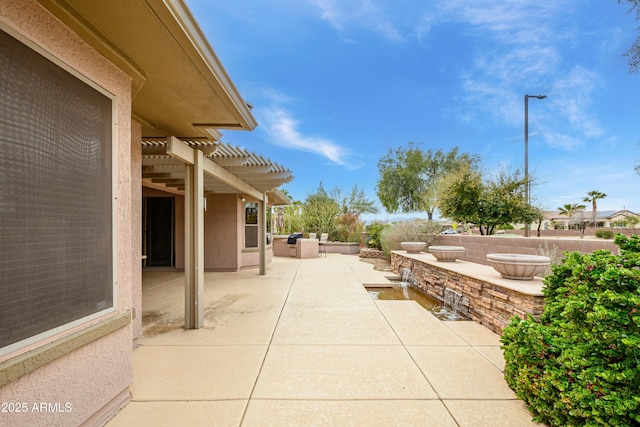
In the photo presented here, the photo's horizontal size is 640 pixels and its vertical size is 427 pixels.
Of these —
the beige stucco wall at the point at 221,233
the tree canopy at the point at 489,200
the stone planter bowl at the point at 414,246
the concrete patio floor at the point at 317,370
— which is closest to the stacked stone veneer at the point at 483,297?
the concrete patio floor at the point at 317,370

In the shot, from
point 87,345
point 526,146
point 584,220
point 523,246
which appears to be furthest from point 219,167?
point 584,220

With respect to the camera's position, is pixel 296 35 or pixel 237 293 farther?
pixel 296 35

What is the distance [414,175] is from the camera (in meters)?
22.9

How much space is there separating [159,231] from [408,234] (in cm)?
955

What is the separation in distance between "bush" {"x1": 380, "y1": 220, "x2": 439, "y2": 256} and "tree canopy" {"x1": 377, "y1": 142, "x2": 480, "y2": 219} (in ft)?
34.4

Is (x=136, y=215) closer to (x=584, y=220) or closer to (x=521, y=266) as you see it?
(x=521, y=266)

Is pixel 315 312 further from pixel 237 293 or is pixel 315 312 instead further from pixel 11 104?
pixel 11 104

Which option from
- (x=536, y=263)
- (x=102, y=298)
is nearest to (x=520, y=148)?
(x=536, y=263)

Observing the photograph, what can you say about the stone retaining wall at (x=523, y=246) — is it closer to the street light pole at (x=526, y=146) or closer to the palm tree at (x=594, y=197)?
the street light pole at (x=526, y=146)

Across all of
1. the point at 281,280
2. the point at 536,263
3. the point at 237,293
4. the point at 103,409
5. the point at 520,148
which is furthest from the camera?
the point at 520,148

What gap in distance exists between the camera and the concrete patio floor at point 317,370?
7.64 feet

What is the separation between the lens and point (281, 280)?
8.13 m

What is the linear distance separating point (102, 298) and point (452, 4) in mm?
11876

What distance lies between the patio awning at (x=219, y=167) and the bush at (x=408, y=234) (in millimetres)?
6705
